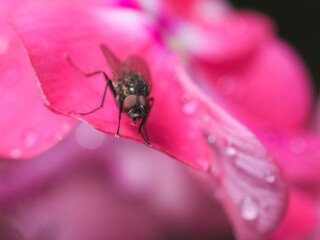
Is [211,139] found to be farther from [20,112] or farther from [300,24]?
[300,24]

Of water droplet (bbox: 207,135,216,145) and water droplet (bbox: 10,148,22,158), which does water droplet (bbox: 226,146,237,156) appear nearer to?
water droplet (bbox: 207,135,216,145)

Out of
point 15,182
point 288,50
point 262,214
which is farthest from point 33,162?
point 288,50

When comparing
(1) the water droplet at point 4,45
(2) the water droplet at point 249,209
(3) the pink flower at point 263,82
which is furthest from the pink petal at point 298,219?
(1) the water droplet at point 4,45

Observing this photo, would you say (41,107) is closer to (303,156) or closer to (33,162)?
(33,162)

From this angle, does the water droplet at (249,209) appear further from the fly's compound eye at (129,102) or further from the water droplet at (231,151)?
the fly's compound eye at (129,102)

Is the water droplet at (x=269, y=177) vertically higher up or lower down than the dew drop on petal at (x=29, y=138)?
higher up

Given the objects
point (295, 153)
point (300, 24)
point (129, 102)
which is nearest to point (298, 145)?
point (295, 153)
